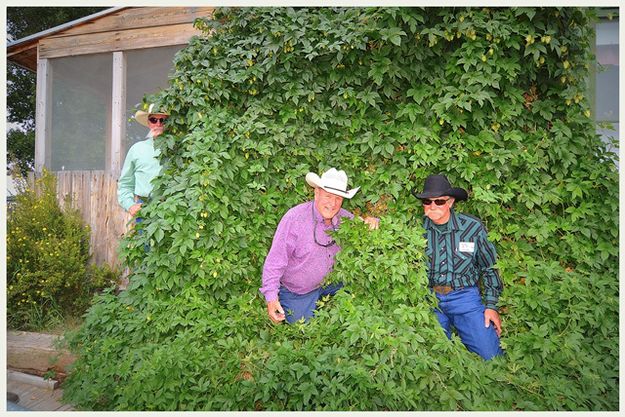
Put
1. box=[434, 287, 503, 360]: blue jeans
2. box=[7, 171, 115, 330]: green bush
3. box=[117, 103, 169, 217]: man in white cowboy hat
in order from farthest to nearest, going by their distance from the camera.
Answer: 1. box=[7, 171, 115, 330]: green bush
2. box=[117, 103, 169, 217]: man in white cowboy hat
3. box=[434, 287, 503, 360]: blue jeans

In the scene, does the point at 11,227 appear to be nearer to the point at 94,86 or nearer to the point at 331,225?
the point at 94,86

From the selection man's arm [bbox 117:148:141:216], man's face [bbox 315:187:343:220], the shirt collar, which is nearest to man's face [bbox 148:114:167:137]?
man's arm [bbox 117:148:141:216]

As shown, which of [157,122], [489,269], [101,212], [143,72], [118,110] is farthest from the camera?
[143,72]

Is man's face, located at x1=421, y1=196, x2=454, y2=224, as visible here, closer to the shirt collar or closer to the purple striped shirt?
the shirt collar

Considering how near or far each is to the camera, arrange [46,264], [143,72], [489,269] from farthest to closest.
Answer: [143,72]
[46,264]
[489,269]

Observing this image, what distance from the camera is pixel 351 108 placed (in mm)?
4004

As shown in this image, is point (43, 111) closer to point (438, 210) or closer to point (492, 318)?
point (438, 210)

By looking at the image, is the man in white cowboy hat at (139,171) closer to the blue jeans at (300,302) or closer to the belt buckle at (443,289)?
the blue jeans at (300,302)

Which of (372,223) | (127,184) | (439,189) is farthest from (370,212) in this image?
(127,184)

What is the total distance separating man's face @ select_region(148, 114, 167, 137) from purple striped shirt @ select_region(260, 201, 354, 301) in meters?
1.43

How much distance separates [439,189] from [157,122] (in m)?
2.54

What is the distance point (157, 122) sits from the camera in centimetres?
397

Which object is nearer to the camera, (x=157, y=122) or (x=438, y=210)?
(x=438, y=210)

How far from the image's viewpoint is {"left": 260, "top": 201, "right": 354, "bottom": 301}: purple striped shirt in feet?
11.7
